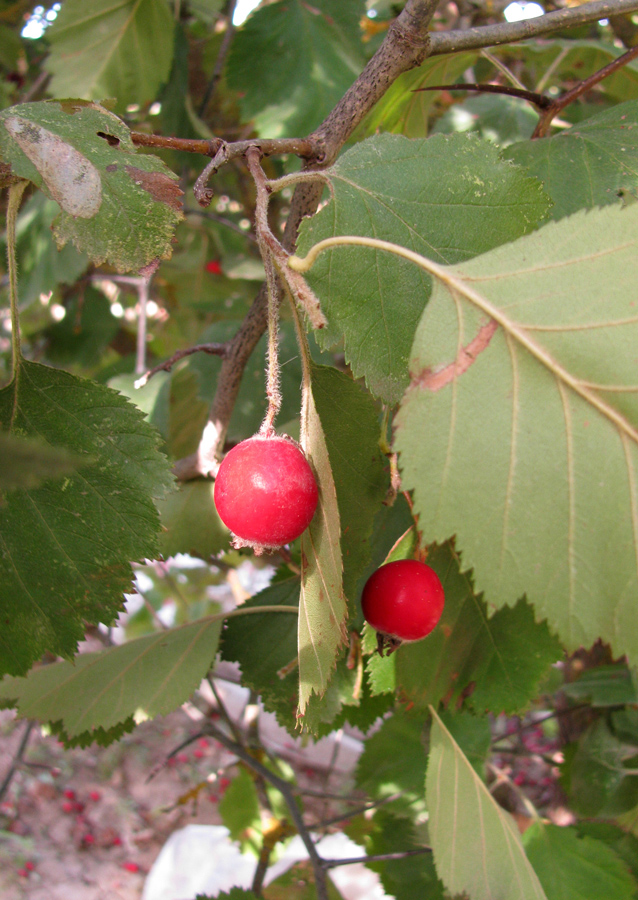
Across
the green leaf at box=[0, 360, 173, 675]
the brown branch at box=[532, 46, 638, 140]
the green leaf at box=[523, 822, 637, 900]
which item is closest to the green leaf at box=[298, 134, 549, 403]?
the green leaf at box=[0, 360, 173, 675]

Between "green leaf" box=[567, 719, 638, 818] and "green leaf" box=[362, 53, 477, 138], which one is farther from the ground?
"green leaf" box=[362, 53, 477, 138]

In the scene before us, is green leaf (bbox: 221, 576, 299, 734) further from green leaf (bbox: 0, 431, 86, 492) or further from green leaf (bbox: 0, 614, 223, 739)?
green leaf (bbox: 0, 431, 86, 492)

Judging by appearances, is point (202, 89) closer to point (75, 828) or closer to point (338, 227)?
point (338, 227)

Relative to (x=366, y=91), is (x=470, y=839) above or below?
below

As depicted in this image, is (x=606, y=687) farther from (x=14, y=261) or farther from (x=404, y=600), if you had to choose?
(x=14, y=261)

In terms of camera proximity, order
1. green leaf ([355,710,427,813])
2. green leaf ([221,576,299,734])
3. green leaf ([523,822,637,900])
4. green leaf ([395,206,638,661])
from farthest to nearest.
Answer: green leaf ([355,710,427,813])
green leaf ([523,822,637,900])
green leaf ([221,576,299,734])
green leaf ([395,206,638,661])

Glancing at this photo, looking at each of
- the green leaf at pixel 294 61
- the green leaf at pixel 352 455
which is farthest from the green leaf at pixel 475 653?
the green leaf at pixel 294 61

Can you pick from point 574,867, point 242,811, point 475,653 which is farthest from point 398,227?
point 242,811

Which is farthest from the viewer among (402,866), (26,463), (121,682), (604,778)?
(604,778)
